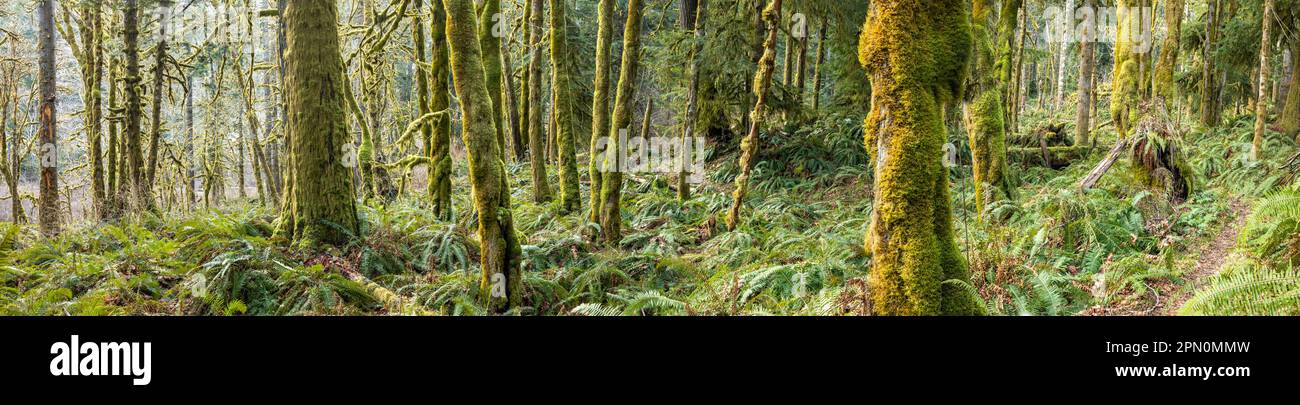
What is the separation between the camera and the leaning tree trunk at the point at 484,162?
588cm

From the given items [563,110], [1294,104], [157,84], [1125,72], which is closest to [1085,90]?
[1294,104]

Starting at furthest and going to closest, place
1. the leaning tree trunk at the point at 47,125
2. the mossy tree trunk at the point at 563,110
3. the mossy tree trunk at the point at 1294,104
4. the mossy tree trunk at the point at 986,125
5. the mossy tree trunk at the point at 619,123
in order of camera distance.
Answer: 1. the mossy tree trunk at the point at 1294,104
2. the mossy tree trunk at the point at 563,110
3. the leaning tree trunk at the point at 47,125
4. the mossy tree trunk at the point at 619,123
5. the mossy tree trunk at the point at 986,125

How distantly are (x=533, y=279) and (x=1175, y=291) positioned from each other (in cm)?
595

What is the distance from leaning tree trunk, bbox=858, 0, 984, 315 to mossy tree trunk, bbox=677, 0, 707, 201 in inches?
255

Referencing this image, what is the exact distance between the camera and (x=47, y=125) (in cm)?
1003

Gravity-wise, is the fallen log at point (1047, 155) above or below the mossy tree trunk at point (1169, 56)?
below

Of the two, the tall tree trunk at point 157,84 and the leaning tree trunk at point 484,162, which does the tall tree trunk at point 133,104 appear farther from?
the leaning tree trunk at point 484,162

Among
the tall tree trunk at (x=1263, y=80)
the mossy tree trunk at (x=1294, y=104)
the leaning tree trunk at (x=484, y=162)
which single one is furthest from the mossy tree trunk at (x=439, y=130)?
the mossy tree trunk at (x=1294, y=104)

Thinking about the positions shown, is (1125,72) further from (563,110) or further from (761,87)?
(563,110)

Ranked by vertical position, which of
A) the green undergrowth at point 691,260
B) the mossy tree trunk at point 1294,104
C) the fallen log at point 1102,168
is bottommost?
the green undergrowth at point 691,260

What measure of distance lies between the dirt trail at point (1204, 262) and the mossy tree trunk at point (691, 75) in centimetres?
671

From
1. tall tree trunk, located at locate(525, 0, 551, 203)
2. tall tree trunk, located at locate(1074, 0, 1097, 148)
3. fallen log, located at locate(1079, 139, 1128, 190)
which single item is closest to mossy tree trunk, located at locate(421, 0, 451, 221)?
tall tree trunk, located at locate(525, 0, 551, 203)

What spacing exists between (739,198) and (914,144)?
580 cm

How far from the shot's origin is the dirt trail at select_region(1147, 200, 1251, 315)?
17.3 feet
